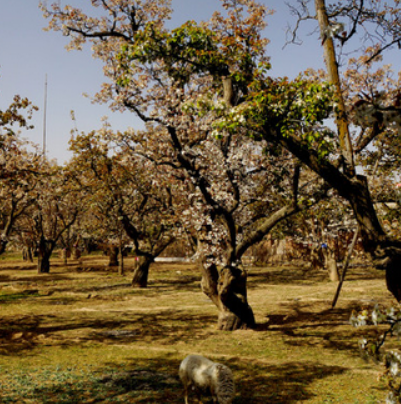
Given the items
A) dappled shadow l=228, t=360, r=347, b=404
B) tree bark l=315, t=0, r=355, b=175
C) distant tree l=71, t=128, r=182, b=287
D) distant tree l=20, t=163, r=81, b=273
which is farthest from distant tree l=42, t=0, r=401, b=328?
distant tree l=20, t=163, r=81, b=273

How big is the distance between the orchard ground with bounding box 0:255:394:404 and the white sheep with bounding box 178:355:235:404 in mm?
1306

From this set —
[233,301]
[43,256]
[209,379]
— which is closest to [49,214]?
[43,256]

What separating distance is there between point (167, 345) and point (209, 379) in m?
7.15

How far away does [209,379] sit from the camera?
27.2 ft

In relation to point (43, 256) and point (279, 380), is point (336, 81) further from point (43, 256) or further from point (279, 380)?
point (43, 256)

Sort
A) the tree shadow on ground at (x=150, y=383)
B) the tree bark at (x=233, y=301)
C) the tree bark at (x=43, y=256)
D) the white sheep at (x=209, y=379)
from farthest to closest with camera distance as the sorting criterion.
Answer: the tree bark at (x=43, y=256) < the tree bark at (x=233, y=301) < the tree shadow on ground at (x=150, y=383) < the white sheep at (x=209, y=379)

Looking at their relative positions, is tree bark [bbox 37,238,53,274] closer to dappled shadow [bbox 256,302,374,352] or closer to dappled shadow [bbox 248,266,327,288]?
dappled shadow [bbox 248,266,327,288]

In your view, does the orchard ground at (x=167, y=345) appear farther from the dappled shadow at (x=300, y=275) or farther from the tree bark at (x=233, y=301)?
the dappled shadow at (x=300, y=275)

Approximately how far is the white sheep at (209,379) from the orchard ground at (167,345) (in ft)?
4.29

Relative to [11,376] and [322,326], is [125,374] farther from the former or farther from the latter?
[322,326]

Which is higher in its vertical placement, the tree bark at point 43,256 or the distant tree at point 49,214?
the distant tree at point 49,214

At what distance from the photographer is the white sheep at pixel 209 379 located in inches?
319

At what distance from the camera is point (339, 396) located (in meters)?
9.65

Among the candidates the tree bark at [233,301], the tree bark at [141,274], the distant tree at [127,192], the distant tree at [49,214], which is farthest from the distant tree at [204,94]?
the distant tree at [49,214]
